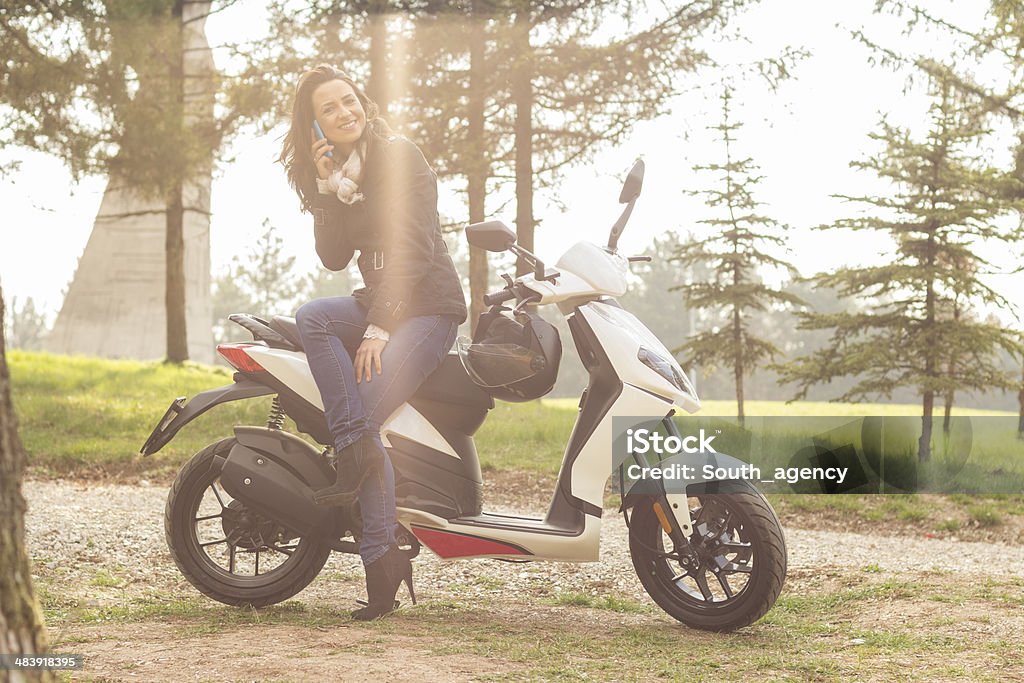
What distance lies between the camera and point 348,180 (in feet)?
12.8

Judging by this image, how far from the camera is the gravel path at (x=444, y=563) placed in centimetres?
494

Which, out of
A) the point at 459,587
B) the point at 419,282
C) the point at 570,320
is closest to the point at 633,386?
the point at 570,320

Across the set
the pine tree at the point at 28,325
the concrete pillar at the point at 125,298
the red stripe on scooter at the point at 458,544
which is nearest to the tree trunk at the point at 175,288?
the concrete pillar at the point at 125,298

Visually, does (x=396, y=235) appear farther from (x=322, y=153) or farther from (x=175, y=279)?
(x=175, y=279)

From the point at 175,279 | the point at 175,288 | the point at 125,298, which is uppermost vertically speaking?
the point at 125,298

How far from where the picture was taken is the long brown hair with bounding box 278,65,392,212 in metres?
4.00

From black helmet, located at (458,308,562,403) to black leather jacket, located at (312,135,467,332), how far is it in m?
0.16

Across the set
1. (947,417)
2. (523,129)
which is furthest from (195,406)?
(947,417)

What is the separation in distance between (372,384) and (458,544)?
2.31ft

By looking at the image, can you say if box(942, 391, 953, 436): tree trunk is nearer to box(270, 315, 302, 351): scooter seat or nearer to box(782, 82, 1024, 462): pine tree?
box(782, 82, 1024, 462): pine tree

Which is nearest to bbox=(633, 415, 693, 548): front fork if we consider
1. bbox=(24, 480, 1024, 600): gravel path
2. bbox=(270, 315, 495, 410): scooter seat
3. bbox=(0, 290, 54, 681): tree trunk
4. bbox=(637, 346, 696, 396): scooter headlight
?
bbox=(637, 346, 696, 396): scooter headlight

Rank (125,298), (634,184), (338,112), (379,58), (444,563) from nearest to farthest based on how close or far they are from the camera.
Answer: (338,112) < (634,184) < (444,563) < (379,58) < (125,298)

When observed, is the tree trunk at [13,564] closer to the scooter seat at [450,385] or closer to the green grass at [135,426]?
the scooter seat at [450,385]

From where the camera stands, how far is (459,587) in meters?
4.90
